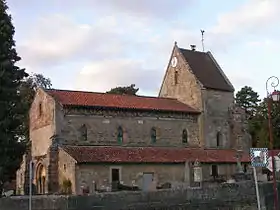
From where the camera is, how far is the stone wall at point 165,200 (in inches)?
1078

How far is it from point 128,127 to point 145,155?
12.3ft

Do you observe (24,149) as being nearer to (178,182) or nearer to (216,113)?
(178,182)

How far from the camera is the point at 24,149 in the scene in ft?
108

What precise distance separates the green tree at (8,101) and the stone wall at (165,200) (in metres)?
4.13

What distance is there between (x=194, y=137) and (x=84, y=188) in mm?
16175

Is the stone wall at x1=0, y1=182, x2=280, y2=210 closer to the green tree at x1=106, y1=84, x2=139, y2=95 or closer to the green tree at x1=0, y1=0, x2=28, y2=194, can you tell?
the green tree at x1=0, y1=0, x2=28, y2=194

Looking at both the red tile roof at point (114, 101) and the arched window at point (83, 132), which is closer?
the arched window at point (83, 132)

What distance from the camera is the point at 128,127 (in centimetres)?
4706

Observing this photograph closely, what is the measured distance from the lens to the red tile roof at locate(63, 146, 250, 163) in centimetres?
4153

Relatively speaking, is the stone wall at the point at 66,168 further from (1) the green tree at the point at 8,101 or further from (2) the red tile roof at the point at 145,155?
(1) the green tree at the point at 8,101

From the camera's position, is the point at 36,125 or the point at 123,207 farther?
the point at 36,125

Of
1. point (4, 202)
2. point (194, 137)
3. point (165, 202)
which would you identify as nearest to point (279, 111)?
point (194, 137)

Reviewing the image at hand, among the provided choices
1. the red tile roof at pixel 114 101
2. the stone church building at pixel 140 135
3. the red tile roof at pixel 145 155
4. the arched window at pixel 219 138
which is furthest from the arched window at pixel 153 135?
the arched window at pixel 219 138

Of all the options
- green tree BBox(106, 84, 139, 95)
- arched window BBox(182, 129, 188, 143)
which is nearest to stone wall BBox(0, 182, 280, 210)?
arched window BBox(182, 129, 188, 143)
